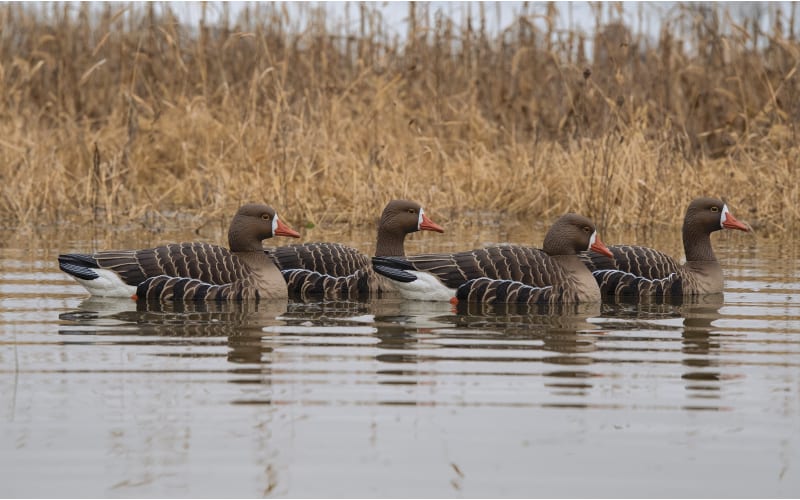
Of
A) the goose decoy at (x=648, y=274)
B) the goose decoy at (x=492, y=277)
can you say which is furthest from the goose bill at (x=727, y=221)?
the goose decoy at (x=492, y=277)

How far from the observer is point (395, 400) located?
704cm

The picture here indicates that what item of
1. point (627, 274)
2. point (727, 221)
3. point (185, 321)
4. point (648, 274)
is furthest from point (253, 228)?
point (727, 221)

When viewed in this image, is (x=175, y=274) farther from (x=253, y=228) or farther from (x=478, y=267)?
(x=478, y=267)

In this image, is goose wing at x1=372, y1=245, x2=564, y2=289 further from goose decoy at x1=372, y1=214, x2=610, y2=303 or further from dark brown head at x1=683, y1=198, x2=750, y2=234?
dark brown head at x1=683, y1=198, x2=750, y2=234

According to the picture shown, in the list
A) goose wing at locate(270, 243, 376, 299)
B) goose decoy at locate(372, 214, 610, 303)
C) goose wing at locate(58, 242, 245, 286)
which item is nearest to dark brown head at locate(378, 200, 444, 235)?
goose wing at locate(270, 243, 376, 299)

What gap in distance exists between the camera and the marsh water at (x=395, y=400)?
18.5ft

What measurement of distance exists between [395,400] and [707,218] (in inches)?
248

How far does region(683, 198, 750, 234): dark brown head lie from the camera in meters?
12.6

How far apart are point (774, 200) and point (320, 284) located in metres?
7.54

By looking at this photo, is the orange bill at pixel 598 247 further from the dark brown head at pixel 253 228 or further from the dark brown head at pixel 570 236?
the dark brown head at pixel 253 228

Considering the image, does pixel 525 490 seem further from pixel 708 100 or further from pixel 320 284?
pixel 708 100

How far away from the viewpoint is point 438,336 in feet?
30.8

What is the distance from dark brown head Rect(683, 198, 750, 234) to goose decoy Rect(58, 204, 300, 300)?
12.4 feet

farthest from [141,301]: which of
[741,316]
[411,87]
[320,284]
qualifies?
[411,87]
